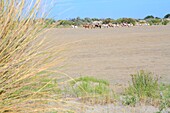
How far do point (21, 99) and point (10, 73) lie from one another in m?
0.31

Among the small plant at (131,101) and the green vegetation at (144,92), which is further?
the green vegetation at (144,92)

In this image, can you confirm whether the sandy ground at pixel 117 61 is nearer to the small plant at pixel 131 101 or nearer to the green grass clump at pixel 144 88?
the green grass clump at pixel 144 88

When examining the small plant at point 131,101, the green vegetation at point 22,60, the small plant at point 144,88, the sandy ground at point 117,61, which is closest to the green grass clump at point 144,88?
the small plant at point 144,88

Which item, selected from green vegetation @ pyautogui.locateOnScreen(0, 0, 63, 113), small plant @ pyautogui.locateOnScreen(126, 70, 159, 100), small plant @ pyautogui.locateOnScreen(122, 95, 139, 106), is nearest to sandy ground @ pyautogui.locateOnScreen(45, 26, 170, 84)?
small plant @ pyautogui.locateOnScreen(126, 70, 159, 100)

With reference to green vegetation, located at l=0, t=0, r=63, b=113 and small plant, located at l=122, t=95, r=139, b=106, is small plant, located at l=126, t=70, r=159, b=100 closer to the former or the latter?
small plant, located at l=122, t=95, r=139, b=106

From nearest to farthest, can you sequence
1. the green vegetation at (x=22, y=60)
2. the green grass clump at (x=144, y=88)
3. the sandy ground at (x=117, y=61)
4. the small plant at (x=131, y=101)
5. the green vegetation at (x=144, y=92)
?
the green vegetation at (x=22, y=60), the small plant at (x=131, y=101), the green vegetation at (x=144, y=92), the green grass clump at (x=144, y=88), the sandy ground at (x=117, y=61)

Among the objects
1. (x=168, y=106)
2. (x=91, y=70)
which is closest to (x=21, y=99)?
(x=168, y=106)

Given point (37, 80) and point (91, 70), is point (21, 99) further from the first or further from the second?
point (91, 70)

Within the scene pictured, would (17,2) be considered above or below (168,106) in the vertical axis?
above

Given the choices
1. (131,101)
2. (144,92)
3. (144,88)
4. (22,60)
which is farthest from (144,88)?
(22,60)

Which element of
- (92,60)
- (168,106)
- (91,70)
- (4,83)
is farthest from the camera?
(92,60)

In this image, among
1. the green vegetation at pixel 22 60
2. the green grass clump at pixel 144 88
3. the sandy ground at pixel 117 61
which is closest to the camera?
the green vegetation at pixel 22 60

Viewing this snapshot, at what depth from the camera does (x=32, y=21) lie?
223 inches

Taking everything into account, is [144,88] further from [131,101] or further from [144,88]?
[131,101]
